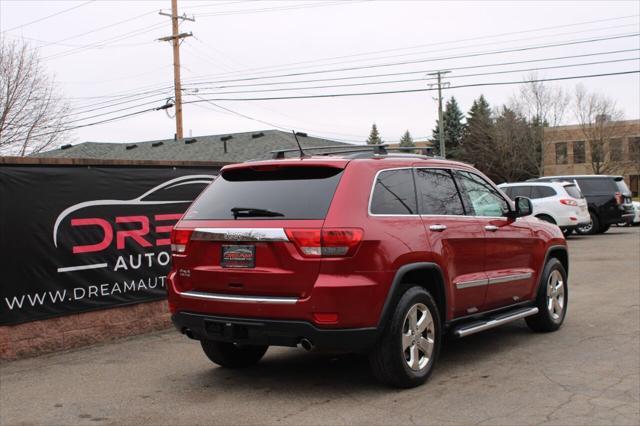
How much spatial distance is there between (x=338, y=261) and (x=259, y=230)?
0.68 m

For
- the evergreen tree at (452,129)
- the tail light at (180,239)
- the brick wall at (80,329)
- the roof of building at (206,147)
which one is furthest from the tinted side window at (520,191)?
the evergreen tree at (452,129)

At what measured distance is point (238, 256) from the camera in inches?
204

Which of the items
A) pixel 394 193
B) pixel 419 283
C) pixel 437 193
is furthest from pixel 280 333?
pixel 437 193

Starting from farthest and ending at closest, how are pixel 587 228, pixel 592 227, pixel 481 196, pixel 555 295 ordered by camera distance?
pixel 592 227 < pixel 587 228 < pixel 555 295 < pixel 481 196

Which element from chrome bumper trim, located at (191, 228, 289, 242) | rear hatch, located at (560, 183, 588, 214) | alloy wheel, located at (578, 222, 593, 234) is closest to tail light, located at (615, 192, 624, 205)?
alloy wheel, located at (578, 222, 593, 234)

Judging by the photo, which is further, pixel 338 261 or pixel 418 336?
pixel 418 336

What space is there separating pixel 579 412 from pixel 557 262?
320 centimetres

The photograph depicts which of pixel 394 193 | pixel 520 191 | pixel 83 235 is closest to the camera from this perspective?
pixel 394 193

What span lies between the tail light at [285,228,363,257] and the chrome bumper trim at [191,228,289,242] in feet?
0.50

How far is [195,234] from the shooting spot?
544 centimetres

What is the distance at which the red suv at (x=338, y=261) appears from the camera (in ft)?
16.1

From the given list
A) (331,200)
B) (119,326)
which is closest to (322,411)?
(331,200)

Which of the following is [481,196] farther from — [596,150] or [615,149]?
[615,149]

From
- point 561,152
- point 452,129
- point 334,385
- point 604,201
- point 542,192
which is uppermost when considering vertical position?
point 452,129
